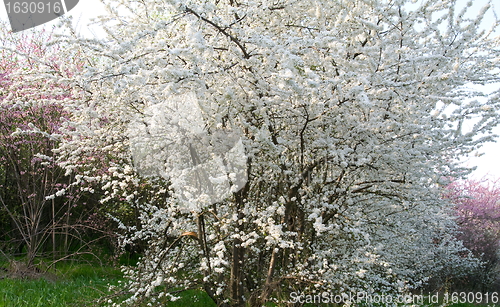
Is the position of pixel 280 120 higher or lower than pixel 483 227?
higher

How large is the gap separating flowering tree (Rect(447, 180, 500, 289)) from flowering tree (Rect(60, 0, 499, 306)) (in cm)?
1057

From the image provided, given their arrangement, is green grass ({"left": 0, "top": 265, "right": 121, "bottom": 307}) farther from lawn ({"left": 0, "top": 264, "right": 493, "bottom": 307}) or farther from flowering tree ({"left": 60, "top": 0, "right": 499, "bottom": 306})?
flowering tree ({"left": 60, "top": 0, "right": 499, "bottom": 306})

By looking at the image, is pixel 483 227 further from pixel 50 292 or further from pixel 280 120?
pixel 50 292

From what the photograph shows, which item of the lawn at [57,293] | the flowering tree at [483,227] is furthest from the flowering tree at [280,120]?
the flowering tree at [483,227]

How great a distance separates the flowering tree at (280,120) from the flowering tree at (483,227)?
416 inches

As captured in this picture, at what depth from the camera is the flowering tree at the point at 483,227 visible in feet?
47.6

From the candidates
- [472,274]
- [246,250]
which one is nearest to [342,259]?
[246,250]

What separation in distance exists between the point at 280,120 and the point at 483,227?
14006 millimetres

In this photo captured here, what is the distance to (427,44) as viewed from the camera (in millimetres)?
5316

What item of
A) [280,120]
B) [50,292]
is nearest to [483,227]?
[280,120]

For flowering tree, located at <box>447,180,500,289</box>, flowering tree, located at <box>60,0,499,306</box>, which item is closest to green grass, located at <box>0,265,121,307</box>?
flowering tree, located at <box>60,0,499,306</box>

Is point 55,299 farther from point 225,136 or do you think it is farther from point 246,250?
point 225,136

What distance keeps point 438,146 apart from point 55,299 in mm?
5169

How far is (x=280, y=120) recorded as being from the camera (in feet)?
15.6
